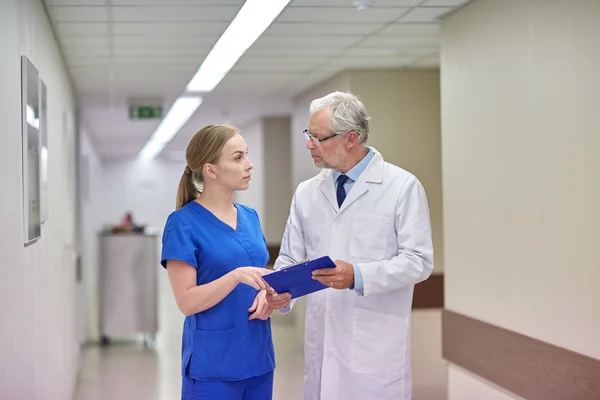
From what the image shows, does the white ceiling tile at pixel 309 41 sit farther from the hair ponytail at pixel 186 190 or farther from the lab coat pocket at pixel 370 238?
the lab coat pocket at pixel 370 238

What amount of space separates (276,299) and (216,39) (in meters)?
3.79

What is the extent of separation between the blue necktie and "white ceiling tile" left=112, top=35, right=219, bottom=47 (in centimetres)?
330

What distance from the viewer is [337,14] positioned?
17.9 feet

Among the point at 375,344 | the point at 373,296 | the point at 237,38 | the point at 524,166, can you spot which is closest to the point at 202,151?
the point at 373,296

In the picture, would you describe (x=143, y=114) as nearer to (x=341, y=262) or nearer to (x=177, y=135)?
(x=177, y=135)

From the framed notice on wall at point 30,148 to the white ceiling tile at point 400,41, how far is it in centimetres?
301

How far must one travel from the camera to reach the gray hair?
2.89 m

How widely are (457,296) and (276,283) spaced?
3.08 metres

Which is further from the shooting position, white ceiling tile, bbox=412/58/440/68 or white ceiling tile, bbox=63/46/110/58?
white ceiling tile, bbox=412/58/440/68

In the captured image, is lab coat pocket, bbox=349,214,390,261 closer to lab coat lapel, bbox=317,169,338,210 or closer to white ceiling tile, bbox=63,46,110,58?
lab coat lapel, bbox=317,169,338,210

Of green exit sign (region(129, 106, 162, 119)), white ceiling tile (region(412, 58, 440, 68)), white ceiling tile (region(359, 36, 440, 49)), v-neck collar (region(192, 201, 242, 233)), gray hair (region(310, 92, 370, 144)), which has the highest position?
white ceiling tile (region(359, 36, 440, 49))

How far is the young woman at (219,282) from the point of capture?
270 cm

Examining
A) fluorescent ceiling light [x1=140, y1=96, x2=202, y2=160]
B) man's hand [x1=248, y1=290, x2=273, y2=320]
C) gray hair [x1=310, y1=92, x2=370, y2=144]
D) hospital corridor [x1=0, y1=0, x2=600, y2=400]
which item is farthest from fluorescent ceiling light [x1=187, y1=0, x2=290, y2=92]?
man's hand [x1=248, y1=290, x2=273, y2=320]

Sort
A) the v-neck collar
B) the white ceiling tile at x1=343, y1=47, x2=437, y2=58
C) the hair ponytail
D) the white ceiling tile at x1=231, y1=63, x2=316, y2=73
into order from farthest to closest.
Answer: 1. the white ceiling tile at x1=231, y1=63, x2=316, y2=73
2. the white ceiling tile at x1=343, y1=47, x2=437, y2=58
3. the hair ponytail
4. the v-neck collar
